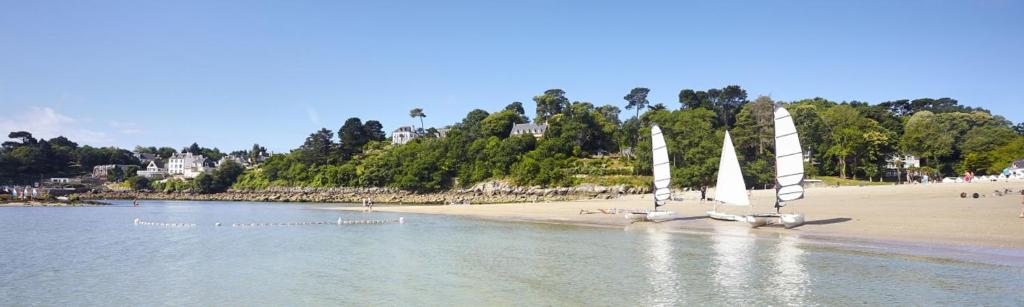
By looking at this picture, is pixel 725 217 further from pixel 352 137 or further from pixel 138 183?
pixel 138 183

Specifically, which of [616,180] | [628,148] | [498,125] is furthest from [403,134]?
[616,180]

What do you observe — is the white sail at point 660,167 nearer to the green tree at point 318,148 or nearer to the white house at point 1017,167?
the white house at point 1017,167

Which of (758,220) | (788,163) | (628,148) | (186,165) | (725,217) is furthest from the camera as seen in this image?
(186,165)

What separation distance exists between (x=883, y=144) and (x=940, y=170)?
43.8ft

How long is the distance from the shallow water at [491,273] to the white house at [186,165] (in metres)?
139

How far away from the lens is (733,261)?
738 inches

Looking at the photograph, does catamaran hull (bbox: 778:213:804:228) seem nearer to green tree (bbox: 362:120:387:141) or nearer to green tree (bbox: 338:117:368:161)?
green tree (bbox: 338:117:368:161)

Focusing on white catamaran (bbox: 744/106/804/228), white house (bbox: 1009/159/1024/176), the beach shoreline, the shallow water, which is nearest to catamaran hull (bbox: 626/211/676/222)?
the beach shoreline

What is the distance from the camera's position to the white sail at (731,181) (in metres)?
31.6

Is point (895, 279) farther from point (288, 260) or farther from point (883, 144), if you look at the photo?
point (883, 144)

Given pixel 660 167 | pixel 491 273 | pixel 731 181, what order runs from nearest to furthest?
1. pixel 491 273
2. pixel 731 181
3. pixel 660 167

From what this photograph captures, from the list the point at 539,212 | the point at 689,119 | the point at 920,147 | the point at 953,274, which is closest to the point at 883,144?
the point at 920,147

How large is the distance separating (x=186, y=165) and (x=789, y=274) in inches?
6800

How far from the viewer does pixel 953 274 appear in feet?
50.0
